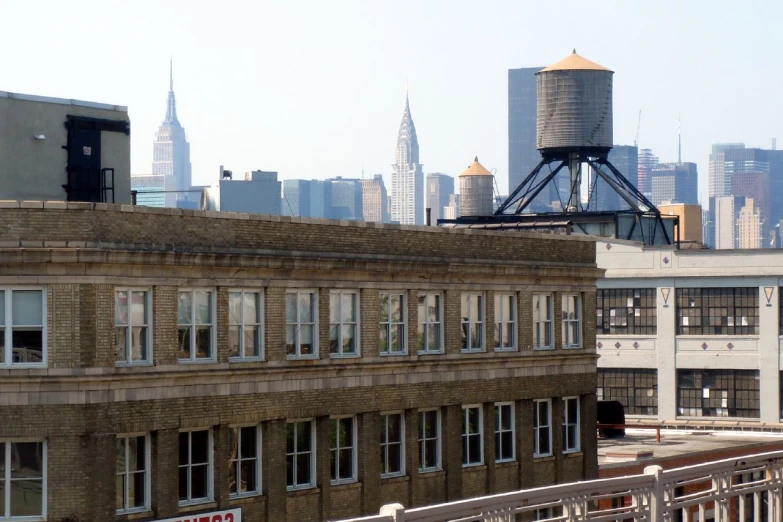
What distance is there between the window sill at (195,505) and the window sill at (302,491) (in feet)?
8.57

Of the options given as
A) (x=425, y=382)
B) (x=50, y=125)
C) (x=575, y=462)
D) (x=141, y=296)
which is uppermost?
(x=50, y=125)

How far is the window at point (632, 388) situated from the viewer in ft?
260

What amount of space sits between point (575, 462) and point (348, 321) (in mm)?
12256

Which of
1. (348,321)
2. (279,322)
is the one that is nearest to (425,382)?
(348,321)

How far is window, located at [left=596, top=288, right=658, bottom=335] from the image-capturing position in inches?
3108

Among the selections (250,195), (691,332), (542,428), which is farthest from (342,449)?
(691,332)

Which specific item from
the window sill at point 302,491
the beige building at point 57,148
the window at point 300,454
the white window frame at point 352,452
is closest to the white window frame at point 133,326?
the window at point 300,454

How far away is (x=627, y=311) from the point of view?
262 ft

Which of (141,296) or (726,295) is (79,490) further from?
(726,295)

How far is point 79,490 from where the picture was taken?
3344 centimetres

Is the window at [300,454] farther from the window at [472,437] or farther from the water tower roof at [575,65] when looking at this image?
the water tower roof at [575,65]

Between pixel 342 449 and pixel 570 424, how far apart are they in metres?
11.9

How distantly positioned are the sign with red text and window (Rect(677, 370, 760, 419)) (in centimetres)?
4450

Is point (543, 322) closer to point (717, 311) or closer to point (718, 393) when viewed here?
point (717, 311)
